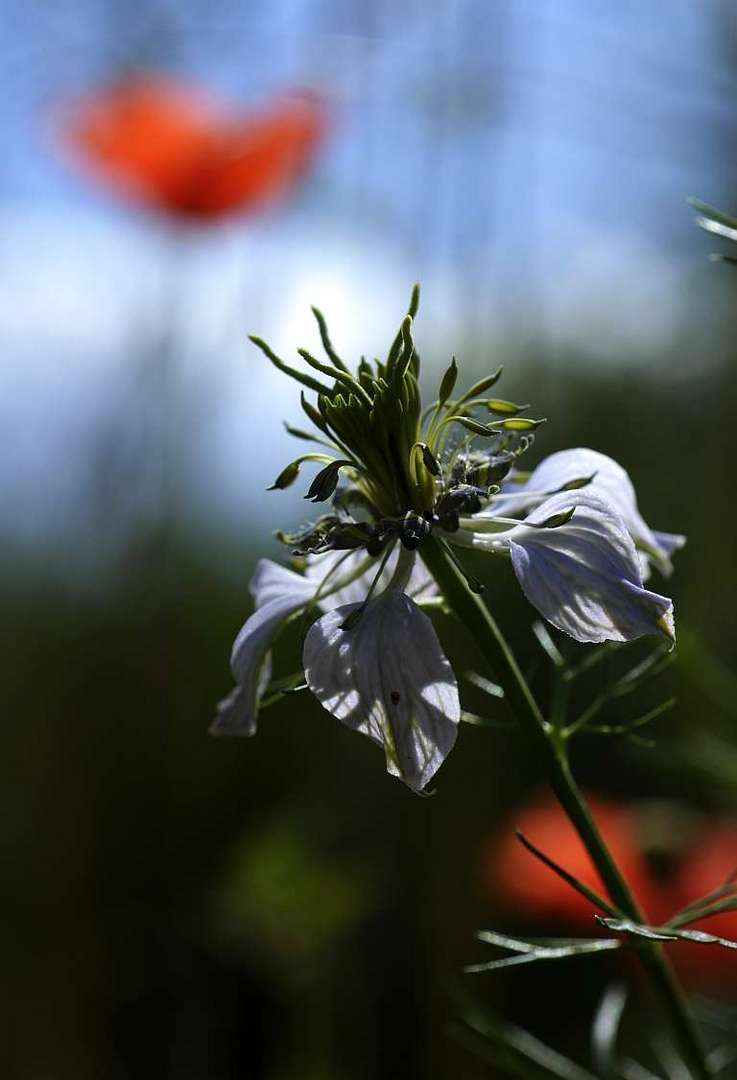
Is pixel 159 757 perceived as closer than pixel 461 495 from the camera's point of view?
No

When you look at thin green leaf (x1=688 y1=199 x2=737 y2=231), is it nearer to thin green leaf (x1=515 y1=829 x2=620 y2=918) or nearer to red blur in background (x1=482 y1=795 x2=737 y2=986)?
thin green leaf (x1=515 y1=829 x2=620 y2=918)


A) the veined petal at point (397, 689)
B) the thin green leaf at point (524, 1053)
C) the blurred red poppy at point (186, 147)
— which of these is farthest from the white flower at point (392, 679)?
the blurred red poppy at point (186, 147)

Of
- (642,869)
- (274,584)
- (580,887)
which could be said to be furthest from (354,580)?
(642,869)

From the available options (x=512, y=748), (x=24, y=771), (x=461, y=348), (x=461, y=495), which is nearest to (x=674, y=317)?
(x=461, y=348)

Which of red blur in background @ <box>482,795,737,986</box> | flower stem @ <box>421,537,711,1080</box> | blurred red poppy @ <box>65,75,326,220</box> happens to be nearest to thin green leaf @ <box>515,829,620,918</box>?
flower stem @ <box>421,537,711,1080</box>

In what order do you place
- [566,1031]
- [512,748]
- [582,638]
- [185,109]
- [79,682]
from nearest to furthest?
[582,638] → [185,109] → [566,1031] → [512,748] → [79,682]

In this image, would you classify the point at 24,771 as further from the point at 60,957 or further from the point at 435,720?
the point at 435,720
